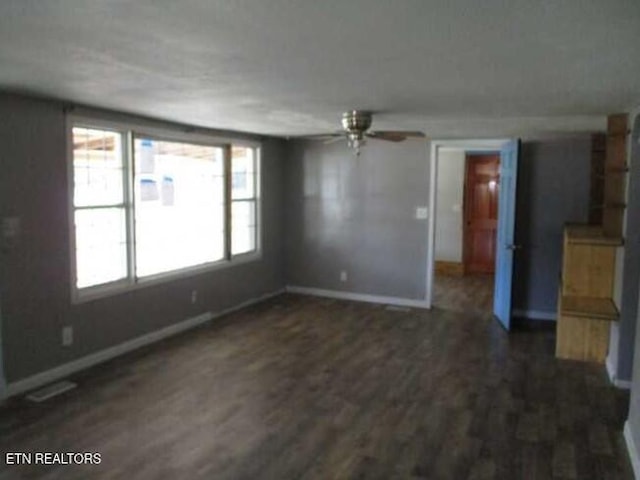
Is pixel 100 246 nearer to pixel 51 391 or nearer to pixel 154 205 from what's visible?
pixel 154 205

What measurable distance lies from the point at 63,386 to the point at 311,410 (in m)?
1.89

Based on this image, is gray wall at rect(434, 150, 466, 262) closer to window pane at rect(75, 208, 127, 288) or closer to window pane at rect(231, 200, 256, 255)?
window pane at rect(231, 200, 256, 255)

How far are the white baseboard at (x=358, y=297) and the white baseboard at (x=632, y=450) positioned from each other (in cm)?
339

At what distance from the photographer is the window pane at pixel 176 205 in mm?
4957

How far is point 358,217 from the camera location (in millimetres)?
6820

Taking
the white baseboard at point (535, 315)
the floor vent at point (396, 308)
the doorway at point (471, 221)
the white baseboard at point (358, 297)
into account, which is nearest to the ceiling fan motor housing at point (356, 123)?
the floor vent at point (396, 308)

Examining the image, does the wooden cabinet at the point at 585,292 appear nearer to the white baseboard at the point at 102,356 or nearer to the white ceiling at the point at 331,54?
the white ceiling at the point at 331,54

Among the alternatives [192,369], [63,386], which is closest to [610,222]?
[192,369]

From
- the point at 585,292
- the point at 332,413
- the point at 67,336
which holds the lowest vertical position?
the point at 332,413

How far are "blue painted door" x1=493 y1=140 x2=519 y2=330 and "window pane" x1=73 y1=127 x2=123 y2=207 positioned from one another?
385 cm

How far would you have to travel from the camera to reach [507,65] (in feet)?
7.98

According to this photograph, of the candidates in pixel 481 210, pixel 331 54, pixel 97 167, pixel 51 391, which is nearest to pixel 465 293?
pixel 481 210

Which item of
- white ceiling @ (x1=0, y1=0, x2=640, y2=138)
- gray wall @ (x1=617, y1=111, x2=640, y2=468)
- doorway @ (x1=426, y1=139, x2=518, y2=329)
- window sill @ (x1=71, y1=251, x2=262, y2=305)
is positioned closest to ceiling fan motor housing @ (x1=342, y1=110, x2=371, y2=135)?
white ceiling @ (x1=0, y1=0, x2=640, y2=138)

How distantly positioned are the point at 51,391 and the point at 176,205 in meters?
2.24
